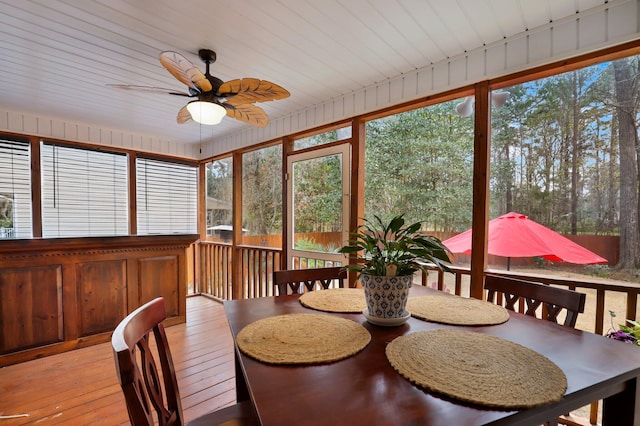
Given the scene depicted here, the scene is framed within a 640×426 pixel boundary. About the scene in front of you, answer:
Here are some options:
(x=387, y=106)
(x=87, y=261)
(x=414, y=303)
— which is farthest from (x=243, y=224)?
(x=414, y=303)

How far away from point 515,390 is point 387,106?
2452 mm

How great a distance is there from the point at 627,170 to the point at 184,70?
8.90ft

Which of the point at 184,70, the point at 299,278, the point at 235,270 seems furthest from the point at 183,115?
the point at 235,270

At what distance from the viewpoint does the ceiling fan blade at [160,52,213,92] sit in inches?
64.3

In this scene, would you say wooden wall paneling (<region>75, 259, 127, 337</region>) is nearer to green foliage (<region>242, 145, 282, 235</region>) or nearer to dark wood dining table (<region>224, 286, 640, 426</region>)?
green foliage (<region>242, 145, 282, 235</region>)

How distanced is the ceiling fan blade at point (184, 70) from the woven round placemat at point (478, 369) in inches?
70.2

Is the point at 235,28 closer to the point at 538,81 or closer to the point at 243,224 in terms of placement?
the point at 538,81

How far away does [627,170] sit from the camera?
1.77 m

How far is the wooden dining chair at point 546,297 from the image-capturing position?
1311 mm

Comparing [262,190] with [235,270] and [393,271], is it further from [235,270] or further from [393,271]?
[393,271]

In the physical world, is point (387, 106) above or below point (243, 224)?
above

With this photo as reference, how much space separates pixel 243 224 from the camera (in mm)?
4422

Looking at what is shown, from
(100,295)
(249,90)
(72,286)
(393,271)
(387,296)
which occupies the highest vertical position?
(249,90)

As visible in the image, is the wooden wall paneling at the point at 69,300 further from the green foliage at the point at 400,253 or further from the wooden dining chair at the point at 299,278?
the green foliage at the point at 400,253
